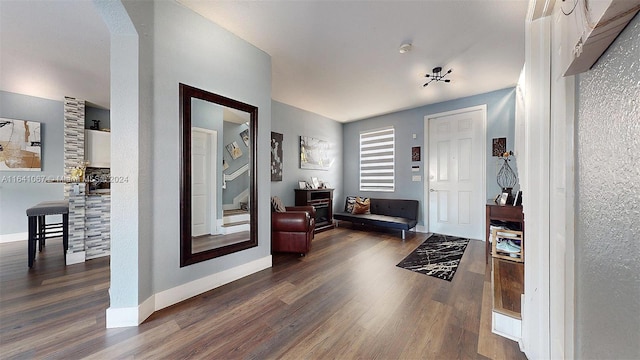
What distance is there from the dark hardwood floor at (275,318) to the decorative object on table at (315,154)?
264 centimetres

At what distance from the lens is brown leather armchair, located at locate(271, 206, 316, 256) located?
9.82ft

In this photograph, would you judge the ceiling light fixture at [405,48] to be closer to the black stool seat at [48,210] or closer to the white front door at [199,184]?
the white front door at [199,184]

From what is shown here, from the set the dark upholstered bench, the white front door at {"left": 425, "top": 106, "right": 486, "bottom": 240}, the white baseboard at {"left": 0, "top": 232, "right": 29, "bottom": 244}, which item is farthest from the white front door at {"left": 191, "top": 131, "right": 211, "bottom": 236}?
the white baseboard at {"left": 0, "top": 232, "right": 29, "bottom": 244}

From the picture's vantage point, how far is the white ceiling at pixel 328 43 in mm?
1979

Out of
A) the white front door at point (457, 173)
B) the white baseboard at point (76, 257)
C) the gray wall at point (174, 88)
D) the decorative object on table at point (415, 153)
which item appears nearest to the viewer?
the gray wall at point (174, 88)

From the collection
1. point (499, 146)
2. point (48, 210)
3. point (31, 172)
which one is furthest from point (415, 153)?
point (31, 172)

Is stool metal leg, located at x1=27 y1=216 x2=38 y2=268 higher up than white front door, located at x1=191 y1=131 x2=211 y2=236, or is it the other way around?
white front door, located at x1=191 y1=131 x2=211 y2=236

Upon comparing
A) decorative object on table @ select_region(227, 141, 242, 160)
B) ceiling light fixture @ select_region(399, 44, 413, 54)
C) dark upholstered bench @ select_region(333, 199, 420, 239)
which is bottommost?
dark upholstered bench @ select_region(333, 199, 420, 239)

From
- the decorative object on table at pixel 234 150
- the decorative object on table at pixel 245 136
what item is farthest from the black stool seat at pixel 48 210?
the decorative object on table at pixel 245 136

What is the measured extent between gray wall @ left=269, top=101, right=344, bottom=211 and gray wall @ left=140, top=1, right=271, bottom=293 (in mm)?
2006

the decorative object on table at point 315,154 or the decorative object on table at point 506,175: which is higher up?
the decorative object on table at point 315,154

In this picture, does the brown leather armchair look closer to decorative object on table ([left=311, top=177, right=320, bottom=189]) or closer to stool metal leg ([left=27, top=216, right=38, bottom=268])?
decorative object on table ([left=311, top=177, right=320, bottom=189])

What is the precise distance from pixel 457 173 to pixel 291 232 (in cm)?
331

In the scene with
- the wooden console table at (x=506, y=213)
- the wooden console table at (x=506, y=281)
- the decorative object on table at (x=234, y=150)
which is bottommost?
the wooden console table at (x=506, y=281)
